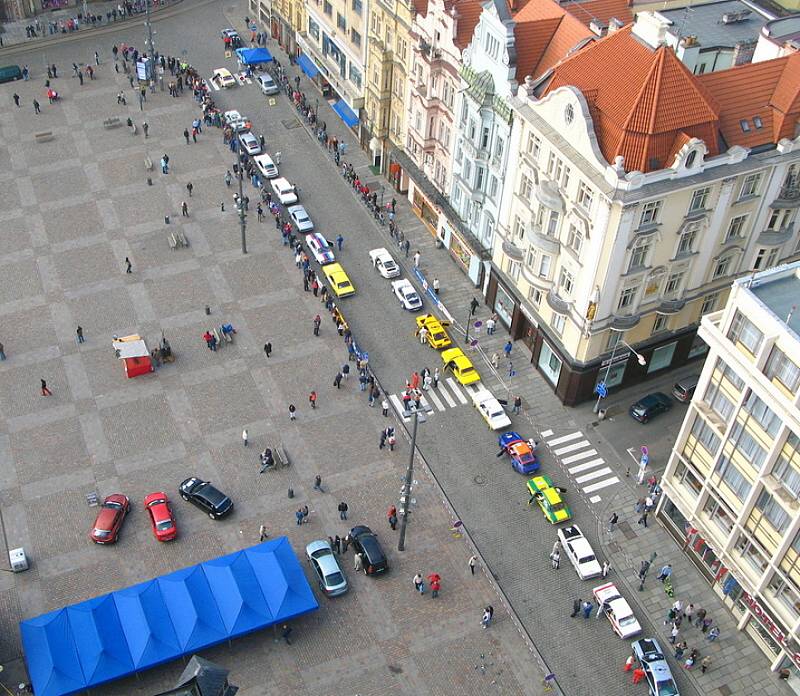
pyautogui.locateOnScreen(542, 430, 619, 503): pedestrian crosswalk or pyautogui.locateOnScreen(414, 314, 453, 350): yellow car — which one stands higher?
pyautogui.locateOnScreen(414, 314, 453, 350): yellow car

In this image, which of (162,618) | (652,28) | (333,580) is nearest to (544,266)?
(652,28)

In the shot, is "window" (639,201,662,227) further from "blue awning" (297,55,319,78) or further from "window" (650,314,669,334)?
"blue awning" (297,55,319,78)

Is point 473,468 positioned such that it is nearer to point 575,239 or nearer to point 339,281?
point 575,239

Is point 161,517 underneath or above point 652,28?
underneath

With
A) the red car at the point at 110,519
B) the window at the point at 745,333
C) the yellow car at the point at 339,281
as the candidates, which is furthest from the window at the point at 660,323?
the red car at the point at 110,519

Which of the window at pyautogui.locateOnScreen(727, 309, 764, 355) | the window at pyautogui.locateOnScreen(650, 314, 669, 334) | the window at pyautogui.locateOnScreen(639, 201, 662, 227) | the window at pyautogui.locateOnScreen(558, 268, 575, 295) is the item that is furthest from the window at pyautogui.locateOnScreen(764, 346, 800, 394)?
the window at pyautogui.locateOnScreen(650, 314, 669, 334)

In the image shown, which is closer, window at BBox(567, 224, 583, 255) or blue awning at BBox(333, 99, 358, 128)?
window at BBox(567, 224, 583, 255)

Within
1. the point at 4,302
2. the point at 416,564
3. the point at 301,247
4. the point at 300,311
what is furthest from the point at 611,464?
the point at 4,302

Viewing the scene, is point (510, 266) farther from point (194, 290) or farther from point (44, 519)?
point (44, 519)
